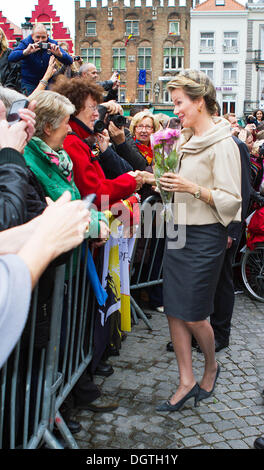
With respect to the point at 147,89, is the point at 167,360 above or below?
below

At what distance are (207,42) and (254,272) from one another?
41635 millimetres

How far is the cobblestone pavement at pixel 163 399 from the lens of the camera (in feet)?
9.41

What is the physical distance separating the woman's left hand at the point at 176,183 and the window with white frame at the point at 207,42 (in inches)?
1700

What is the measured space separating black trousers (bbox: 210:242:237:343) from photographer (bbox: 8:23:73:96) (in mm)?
2992

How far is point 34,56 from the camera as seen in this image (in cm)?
527

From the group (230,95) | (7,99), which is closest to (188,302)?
(7,99)

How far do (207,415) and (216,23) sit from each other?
4426 centimetres

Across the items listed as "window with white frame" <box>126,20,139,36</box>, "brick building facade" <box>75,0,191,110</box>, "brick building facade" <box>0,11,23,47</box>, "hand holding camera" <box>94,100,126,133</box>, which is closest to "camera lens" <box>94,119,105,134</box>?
"hand holding camera" <box>94,100,126,133</box>

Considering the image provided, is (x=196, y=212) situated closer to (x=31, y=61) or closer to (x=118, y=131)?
(x=118, y=131)

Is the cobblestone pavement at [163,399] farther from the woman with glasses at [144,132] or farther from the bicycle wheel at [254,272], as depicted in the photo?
the woman with glasses at [144,132]

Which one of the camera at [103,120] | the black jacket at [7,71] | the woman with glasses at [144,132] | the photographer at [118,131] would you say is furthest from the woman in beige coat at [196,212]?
the black jacket at [7,71]
